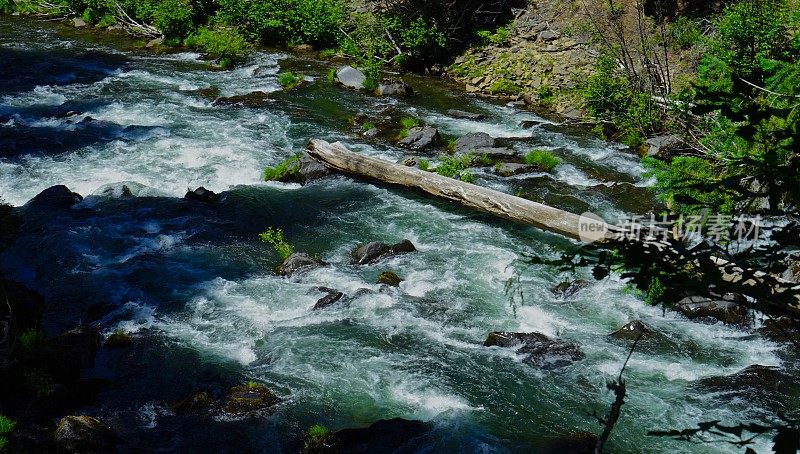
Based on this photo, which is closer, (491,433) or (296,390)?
(491,433)

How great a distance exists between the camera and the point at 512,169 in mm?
15461

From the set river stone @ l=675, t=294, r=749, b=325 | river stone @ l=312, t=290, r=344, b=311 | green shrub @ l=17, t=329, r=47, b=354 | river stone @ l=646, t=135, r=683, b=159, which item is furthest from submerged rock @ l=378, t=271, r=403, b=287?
river stone @ l=646, t=135, r=683, b=159

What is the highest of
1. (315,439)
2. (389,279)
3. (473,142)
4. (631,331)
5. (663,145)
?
(663,145)

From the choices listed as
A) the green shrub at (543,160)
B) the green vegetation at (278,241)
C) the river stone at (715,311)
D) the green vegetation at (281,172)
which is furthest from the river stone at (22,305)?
the green shrub at (543,160)

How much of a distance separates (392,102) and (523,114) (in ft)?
12.3

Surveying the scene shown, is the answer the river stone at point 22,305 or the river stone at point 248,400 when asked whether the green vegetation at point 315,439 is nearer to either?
the river stone at point 248,400

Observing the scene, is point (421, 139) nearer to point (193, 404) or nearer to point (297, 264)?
point (297, 264)

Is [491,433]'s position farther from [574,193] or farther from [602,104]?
[602,104]

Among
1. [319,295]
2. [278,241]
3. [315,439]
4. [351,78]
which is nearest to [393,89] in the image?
[351,78]

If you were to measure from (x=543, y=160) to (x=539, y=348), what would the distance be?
23.4 feet

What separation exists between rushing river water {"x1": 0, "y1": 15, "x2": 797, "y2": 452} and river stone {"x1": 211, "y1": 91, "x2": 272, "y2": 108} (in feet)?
2.55

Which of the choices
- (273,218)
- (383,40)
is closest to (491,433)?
(273,218)

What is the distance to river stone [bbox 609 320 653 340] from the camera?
9.85 meters

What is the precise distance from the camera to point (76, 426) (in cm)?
752
